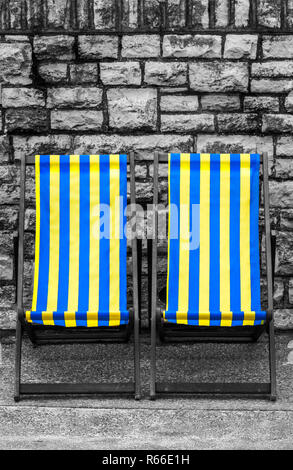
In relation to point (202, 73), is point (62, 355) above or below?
below

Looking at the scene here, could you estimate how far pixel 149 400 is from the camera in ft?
12.2

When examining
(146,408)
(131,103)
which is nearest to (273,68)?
(131,103)

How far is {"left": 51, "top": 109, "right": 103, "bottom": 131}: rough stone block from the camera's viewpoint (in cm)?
458

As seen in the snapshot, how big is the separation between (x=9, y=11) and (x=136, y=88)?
2.85ft

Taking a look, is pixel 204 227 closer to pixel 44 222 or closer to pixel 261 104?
pixel 44 222

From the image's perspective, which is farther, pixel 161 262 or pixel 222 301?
pixel 161 262

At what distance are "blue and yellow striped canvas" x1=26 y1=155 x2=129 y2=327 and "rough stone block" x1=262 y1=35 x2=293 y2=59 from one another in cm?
120

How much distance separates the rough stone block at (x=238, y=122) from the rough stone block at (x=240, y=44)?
1.17 ft

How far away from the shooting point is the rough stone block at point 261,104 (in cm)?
456

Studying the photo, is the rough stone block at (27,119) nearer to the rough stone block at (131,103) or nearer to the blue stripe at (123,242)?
A: the rough stone block at (131,103)

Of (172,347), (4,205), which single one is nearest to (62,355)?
(172,347)

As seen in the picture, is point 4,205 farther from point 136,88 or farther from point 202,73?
point 202,73

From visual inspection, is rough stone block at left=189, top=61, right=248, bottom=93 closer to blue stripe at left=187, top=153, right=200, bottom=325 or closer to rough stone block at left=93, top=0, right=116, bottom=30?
rough stone block at left=93, top=0, right=116, bottom=30

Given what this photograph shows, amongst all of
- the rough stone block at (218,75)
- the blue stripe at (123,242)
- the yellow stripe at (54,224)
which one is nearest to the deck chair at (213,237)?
the blue stripe at (123,242)
